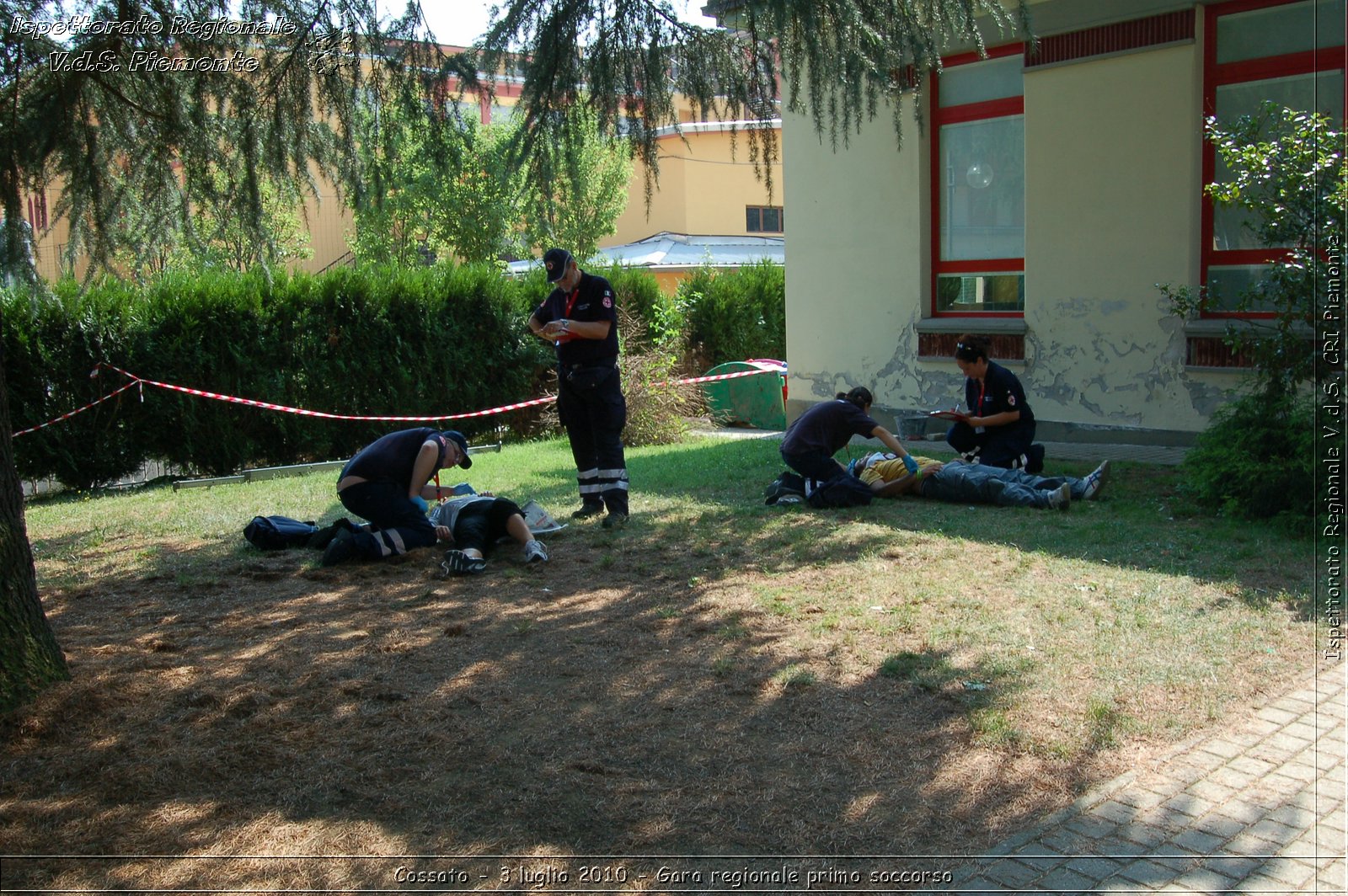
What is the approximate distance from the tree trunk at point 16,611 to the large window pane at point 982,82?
10.4 metres

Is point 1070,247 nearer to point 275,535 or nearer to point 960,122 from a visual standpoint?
point 960,122

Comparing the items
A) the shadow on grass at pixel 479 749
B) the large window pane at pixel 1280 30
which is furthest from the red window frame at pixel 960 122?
the shadow on grass at pixel 479 749

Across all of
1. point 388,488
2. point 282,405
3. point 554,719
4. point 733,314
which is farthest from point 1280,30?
point 733,314

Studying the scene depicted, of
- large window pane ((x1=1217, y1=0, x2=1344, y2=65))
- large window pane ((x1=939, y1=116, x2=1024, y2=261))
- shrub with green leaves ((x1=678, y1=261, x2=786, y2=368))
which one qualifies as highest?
large window pane ((x1=1217, y1=0, x2=1344, y2=65))

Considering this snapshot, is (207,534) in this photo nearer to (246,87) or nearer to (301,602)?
(301,602)

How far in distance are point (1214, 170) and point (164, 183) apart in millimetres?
8971

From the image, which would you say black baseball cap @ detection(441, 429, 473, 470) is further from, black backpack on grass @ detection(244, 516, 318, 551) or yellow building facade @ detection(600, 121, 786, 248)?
yellow building facade @ detection(600, 121, 786, 248)

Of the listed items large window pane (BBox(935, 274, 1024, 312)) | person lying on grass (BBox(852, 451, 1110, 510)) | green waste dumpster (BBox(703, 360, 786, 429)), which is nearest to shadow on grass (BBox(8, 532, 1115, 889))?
person lying on grass (BBox(852, 451, 1110, 510))

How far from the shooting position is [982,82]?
12.1m

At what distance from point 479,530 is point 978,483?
13.2 ft

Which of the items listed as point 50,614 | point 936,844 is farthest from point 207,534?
point 936,844

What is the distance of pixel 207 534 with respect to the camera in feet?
28.7

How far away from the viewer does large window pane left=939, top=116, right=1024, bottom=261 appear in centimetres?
1197

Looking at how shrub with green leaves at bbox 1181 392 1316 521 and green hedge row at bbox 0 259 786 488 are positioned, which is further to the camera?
green hedge row at bbox 0 259 786 488
